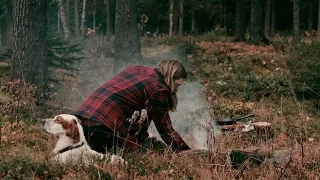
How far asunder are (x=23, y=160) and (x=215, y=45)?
14096 millimetres

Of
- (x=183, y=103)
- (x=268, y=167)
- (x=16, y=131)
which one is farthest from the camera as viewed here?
(x=183, y=103)

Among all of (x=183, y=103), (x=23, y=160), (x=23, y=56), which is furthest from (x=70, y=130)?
(x=183, y=103)

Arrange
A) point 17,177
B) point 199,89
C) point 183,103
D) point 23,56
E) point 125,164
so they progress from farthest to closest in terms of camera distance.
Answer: point 199,89 → point 183,103 → point 23,56 → point 125,164 → point 17,177

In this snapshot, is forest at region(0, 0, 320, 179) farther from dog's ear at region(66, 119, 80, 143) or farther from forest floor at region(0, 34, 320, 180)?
dog's ear at region(66, 119, 80, 143)

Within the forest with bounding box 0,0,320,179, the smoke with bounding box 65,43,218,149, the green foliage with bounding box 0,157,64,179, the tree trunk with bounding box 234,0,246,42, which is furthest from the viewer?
the tree trunk with bounding box 234,0,246,42

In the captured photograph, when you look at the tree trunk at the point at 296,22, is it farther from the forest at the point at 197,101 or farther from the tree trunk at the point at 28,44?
the tree trunk at the point at 28,44

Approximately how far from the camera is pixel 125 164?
465 centimetres

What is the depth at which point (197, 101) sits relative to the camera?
1131 cm

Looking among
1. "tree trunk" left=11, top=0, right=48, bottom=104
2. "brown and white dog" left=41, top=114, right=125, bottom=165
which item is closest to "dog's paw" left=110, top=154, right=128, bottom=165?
"brown and white dog" left=41, top=114, right=125, bottom=165

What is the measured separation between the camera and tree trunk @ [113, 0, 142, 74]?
44.3ft

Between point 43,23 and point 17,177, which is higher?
point 43,23

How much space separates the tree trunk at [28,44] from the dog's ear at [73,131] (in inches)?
181

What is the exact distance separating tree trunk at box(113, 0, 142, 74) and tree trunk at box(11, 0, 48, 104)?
418cm

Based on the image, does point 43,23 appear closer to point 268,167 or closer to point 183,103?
point 183,103
